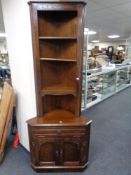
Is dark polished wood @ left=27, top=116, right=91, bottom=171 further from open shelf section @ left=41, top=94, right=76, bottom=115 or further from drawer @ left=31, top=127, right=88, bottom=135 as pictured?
open shelf section @ left=41, top=94, right=76, bottom=115

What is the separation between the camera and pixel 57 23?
6.72 feet

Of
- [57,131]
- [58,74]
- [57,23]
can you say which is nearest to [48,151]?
[57,131]

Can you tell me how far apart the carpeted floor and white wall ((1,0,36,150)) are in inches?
12.3

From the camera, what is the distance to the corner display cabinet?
185 cm

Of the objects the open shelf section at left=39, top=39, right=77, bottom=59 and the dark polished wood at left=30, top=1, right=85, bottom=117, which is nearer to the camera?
the dark polished wood at left=30, top=1, right=85, bottom=117

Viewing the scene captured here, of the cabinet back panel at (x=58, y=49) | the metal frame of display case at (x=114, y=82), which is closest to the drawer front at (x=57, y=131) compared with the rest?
the cabinet back panel at (x=58, y=49)

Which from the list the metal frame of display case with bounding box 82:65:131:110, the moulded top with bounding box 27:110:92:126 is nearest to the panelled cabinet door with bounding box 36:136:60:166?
the moulded top with bounding box 27:110:92:126

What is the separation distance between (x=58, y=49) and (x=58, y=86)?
1.62 ft

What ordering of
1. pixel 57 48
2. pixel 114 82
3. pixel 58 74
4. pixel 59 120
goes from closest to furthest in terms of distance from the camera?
pixel 59 120
pixel 57 48
pixel 58 74
pixel 114 82

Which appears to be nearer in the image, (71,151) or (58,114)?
(71,151)

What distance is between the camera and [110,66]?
220 inches

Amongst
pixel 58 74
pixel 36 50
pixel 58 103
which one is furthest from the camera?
pixel 58 103

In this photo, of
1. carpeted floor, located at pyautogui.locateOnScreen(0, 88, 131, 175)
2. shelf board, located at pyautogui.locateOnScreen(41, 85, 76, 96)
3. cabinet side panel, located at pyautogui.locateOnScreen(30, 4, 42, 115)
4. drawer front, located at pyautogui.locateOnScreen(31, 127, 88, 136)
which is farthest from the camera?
carpeted floor, located at pyautogui.locateOnScreen(0, 88, 131, 175)

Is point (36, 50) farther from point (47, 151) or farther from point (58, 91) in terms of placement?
point (47, 151)
